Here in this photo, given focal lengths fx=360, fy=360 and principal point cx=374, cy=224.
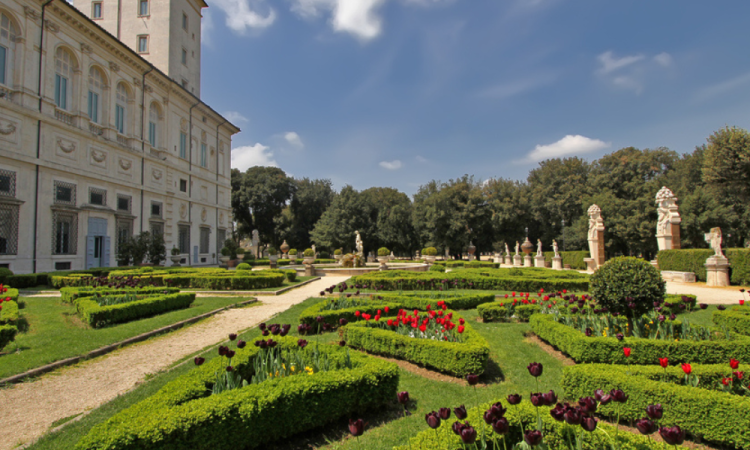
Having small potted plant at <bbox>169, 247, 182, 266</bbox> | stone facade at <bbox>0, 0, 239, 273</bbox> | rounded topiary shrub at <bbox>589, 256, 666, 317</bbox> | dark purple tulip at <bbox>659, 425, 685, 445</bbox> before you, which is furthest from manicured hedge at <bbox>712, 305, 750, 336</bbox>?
small potted plant at <bbox>169, 247, 182, 266</bbox>

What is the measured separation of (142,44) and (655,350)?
41.9 metres

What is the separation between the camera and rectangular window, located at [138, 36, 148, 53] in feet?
108

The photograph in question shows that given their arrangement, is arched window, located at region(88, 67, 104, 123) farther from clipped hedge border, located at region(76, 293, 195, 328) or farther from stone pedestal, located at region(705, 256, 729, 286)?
stone pedestal, located at region(705, 256, 729, 286)

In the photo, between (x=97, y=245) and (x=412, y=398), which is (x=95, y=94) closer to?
(x=97, y=245)

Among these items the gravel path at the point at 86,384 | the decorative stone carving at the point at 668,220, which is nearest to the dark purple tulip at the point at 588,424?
the gravel path at the point at 86,384

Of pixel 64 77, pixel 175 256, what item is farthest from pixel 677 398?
pixel 175 256

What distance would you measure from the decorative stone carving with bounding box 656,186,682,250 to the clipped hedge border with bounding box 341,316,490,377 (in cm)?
1997

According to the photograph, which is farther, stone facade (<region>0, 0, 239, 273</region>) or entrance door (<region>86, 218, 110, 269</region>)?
entrance door (<region>86, 218, 110, 269</region>)

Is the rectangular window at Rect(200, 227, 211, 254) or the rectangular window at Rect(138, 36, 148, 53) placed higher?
the rectangular window at Rect(138, 36, 148, 53)

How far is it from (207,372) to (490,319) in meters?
6.58

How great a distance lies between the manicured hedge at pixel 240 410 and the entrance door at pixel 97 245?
75.1ft

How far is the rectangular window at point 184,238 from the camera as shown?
30987 millimetres

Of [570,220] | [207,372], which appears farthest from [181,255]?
[570,220]

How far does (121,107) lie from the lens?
2564 cm
